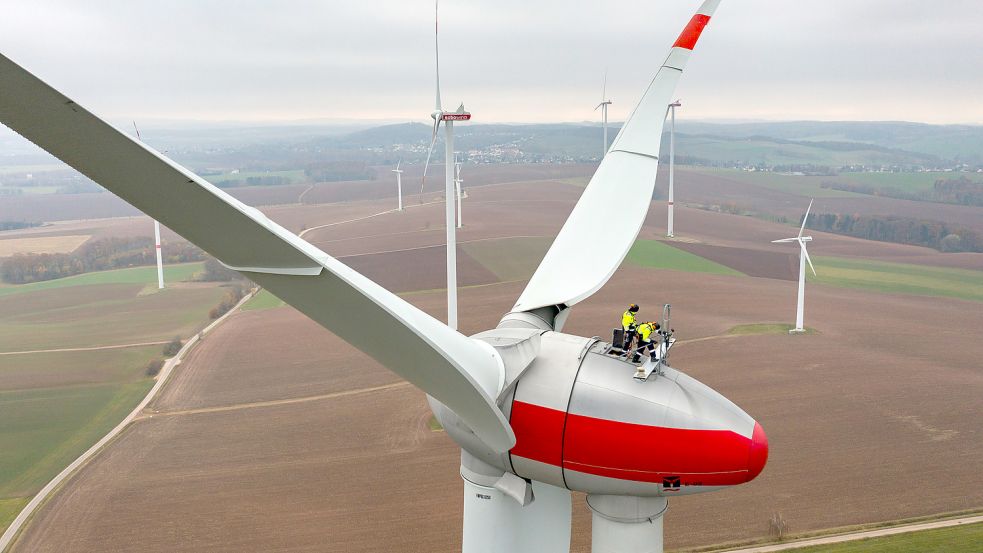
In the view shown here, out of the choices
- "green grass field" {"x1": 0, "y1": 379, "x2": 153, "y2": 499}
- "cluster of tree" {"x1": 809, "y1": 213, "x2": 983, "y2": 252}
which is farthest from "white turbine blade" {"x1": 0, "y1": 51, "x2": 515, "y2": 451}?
"cluster of tree" {"x1": 809, "y1": 213, "x2": 983, "y2": 252}

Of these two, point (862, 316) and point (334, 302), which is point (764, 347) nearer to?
point (862, 316)

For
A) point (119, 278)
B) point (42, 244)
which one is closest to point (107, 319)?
point (119, 278)

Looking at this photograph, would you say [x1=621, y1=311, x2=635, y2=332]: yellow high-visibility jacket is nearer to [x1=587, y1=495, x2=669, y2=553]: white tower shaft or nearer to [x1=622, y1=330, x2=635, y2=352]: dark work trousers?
[x1=622, y1=330, x2=635, y2=352]: dark work trousers

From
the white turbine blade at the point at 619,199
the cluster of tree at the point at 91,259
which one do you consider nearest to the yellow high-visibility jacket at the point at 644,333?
the white turbine blade at the point at 619,199

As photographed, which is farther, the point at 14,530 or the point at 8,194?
the point at 8,194

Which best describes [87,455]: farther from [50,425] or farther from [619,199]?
[619,199]

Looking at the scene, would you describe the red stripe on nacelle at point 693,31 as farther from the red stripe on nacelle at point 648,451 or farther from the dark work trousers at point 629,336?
the red stripe on nacelle at point 648,451

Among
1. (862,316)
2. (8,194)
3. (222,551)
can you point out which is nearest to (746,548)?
(222,551)
